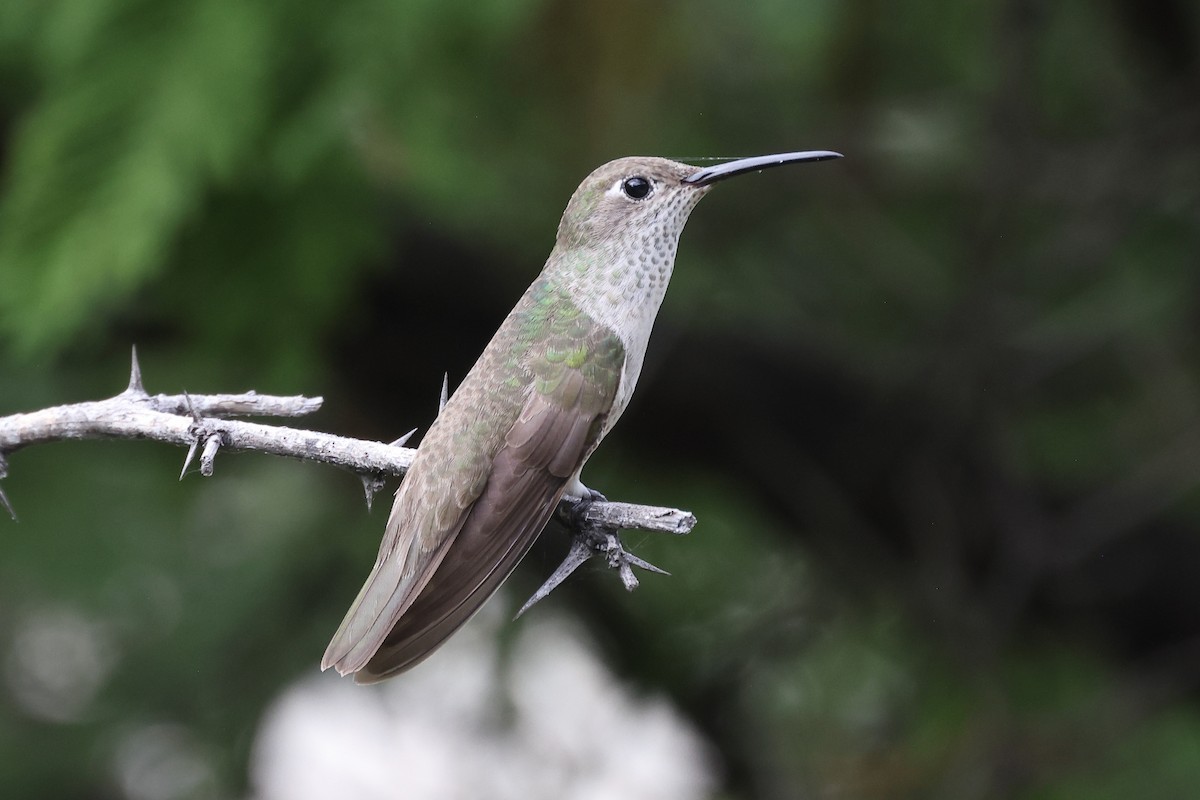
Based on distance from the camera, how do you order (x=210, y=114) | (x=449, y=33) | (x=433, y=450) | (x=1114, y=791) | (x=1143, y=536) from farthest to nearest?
(x=1143, y=536)
(x=1114, y=791)
(x=449, y=33)
(x=210, y=114)
(x=433, y=450)

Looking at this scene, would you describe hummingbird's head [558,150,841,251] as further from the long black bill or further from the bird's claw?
the bird's claw

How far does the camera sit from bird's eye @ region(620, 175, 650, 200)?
2814mm

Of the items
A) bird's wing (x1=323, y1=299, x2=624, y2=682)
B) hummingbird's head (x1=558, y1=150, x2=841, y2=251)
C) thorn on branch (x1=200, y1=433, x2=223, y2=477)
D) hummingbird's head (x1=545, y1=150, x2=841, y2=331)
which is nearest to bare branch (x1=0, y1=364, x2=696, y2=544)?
thorn on branch (x1=200, y1=433, x2=223, y2=477)

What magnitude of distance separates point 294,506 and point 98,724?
1.28 meters

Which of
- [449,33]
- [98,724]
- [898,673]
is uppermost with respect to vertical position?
[449,33]

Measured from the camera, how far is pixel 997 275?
526cm

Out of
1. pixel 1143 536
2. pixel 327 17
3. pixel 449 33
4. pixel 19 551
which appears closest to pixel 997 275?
pixel 1143 536

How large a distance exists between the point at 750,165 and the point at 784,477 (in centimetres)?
368

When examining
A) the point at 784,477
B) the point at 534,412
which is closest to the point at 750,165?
the point at 534,412

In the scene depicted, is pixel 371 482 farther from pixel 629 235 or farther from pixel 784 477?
pixel 784 477

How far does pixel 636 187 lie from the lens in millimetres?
2822

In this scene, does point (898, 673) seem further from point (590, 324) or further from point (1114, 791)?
point (590, 324)

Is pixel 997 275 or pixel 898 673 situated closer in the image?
pixel 997 275

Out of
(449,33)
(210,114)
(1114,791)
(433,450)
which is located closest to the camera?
(433,450)
